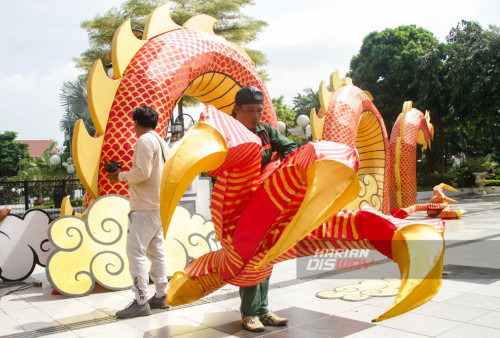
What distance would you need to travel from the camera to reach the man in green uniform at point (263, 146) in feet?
8.56

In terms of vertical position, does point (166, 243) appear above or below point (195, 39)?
below

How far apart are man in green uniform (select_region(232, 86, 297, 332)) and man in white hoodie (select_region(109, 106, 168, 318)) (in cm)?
94

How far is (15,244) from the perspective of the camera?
202 inches

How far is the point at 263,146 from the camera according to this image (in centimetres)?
280

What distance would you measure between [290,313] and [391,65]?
2156 centimetres

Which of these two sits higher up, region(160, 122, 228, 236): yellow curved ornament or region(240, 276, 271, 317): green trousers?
region(160, 122, 228, 236): yellow curved ornament

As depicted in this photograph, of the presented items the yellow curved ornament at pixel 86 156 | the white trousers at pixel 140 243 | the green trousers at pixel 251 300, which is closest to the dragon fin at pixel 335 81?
the yellow curved ornament at pixel 86 156

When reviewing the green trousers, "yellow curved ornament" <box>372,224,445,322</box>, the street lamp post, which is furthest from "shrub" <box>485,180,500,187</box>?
"yellow curved ornament" <box>372,224,445,322</box>

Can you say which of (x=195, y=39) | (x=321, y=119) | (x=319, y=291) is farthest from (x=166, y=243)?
(x=321, y=119)

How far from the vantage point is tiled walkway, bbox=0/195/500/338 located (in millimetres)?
3035

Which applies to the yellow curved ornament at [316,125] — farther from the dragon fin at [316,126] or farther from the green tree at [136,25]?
the green tree at [136,25]

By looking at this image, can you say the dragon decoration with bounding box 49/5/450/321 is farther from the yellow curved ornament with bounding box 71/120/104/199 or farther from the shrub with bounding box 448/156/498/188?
the shrub with bounding box 448/156/498/188

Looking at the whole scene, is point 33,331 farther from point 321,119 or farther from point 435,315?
point 321,119

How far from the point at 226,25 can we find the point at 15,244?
15.8 metres
